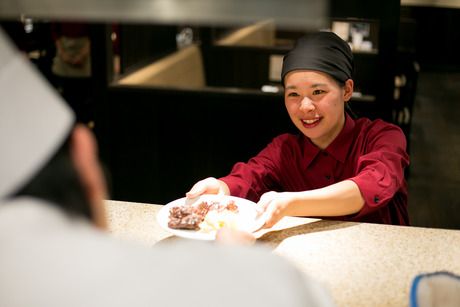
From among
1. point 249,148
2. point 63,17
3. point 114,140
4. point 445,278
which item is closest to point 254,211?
point 445,278

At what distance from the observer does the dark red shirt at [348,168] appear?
1.57 m

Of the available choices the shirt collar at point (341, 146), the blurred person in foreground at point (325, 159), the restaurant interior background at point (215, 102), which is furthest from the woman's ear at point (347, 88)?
the restaurant interior background at point (215, 102)

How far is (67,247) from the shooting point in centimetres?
28

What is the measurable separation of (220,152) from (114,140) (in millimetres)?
657

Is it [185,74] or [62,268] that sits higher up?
[62,268]

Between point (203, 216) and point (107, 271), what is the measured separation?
1.08 metres

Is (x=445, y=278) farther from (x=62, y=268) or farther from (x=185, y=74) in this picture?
(x=185, y=74)

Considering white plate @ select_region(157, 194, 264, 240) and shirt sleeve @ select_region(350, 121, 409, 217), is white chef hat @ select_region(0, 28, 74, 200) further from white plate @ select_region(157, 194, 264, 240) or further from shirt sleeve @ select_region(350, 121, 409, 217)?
shirt sleeve @ select_region(350, 121, 409, 217)

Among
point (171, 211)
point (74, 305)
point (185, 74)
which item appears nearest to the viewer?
point (74, 305)

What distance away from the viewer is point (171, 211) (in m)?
1.36

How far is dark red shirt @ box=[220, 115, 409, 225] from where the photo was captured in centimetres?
157

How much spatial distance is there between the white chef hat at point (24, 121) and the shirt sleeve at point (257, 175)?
55.9 inches

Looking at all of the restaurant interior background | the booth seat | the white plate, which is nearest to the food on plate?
the white plate

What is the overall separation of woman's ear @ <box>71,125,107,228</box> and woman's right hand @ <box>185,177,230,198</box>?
3.92 ft
